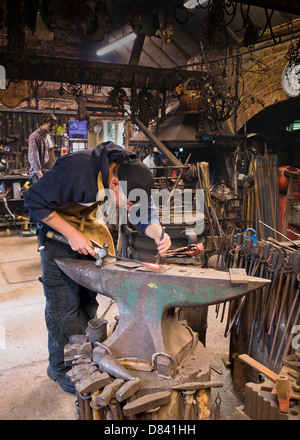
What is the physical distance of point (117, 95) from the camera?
250 inches

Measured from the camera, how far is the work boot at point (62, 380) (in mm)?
2418

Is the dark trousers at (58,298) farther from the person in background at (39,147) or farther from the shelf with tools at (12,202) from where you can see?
the shelf with tools at (12,202)

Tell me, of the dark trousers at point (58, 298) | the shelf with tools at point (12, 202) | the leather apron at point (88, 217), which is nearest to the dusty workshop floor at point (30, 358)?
the dark trousers at point (58, 298)

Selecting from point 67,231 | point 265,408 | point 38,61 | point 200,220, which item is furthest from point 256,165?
point 265,408

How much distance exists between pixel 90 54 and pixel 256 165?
639 cm

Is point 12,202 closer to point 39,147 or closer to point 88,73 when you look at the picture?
point 39,147

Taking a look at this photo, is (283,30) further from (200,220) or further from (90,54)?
(90,54)

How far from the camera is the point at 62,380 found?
98.2 inches

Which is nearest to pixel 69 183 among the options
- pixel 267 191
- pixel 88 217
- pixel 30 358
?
pixel 88 217

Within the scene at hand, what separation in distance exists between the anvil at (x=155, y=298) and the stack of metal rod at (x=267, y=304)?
605 mm

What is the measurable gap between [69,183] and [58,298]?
0.82 metres

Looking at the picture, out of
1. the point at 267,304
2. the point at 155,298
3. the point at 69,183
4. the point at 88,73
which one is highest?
the point at 88,73

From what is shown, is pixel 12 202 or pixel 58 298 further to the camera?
pixel 12 202

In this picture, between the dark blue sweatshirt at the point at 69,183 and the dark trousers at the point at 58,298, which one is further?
the dark trousers at the point at 58,298
